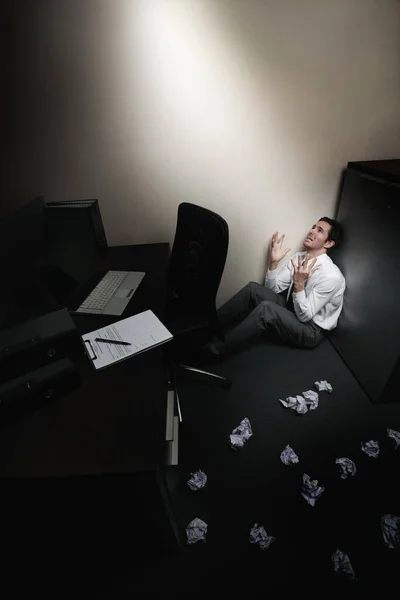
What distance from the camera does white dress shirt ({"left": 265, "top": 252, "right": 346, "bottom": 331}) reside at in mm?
2096

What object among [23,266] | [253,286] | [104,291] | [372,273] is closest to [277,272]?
[253,286]

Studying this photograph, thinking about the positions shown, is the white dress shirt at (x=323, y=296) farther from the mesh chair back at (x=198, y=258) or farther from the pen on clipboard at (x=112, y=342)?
the pen on clipboard at (x=112, y=342)

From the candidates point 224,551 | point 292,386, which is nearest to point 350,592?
point 224,551

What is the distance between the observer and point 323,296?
2113 mm

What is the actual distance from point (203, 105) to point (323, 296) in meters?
1.44

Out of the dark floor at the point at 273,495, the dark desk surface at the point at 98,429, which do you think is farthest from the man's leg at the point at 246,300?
the dark desk surface at the point at 98,429

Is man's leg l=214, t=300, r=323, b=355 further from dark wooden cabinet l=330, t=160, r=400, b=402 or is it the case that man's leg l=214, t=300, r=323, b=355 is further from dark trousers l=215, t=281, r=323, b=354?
dark wooden cabinet l=330, t=160, r=400, b=402

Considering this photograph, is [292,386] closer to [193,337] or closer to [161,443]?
[193,337]

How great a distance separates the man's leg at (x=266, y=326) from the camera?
219 cm

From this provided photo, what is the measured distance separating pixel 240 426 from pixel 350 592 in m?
0.82

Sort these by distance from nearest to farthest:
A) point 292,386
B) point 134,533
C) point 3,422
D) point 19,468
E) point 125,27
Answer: point 19,468, point 3,422, point 134,533, point 125,27, point 292,386

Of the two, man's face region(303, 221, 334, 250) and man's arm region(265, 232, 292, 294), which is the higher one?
man's face region(303, 221, 334, 250)

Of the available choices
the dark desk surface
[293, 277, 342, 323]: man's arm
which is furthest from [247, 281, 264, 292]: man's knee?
the dark desk surface

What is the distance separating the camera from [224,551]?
1.37m
